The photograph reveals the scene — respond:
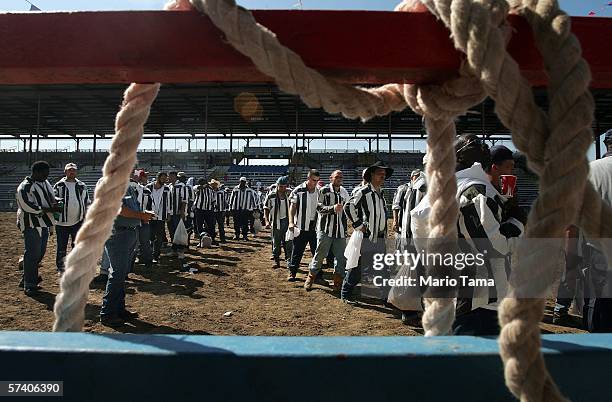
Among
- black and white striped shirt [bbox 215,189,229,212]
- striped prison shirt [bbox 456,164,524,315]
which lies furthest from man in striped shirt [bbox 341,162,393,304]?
black and white striped shirt [bbox 215,189,229,212]

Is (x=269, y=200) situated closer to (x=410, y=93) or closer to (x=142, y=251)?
(x=142, y=251)

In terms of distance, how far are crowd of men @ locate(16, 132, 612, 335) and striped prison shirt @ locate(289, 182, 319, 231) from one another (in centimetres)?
2

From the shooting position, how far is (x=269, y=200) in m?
9.28

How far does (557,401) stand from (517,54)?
574 millimetres

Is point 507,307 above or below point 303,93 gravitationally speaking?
below

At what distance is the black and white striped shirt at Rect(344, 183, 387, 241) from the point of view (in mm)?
5824

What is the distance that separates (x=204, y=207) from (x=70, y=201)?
5681 millimetres

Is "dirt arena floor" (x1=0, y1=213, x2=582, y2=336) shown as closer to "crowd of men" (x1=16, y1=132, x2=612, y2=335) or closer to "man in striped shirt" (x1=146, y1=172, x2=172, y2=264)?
"crowd of men" (x1=16, y1=132, x2=612, y2=335)

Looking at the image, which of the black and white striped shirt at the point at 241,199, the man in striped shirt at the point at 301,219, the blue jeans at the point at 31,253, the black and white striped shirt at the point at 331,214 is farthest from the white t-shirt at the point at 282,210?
the black and white striped shirt at the point at 241,199

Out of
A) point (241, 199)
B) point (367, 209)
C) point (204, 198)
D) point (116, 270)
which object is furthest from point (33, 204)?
point (241, 199)

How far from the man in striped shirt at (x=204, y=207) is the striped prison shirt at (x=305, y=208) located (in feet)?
17.6

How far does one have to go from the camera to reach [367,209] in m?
5.85

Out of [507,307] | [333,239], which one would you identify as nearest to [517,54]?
[507,307]

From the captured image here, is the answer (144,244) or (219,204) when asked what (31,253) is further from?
(219,204)
